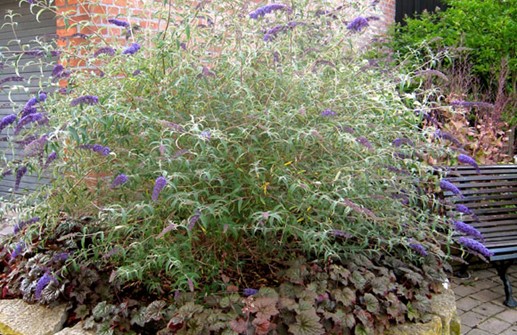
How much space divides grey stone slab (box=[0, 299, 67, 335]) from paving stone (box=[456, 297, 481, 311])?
10.4 feet

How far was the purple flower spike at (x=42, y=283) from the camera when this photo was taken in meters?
2.70

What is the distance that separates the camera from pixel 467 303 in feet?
14.7

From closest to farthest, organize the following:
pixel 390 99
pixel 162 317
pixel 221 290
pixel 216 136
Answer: pixel 216 136 < pixel 162 317 < pixel 221 290 < pixel 390 99

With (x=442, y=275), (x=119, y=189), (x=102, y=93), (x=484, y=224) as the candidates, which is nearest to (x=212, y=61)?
(x=102, y=93)

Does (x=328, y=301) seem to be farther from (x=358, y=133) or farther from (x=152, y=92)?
(x=152, y=92)

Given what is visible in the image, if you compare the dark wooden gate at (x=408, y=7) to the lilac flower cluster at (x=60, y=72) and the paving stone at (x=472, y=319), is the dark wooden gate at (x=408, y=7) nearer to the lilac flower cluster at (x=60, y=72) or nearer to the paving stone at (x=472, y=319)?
the paving stone at (x=472, y=319)

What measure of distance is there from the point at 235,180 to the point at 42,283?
113cm

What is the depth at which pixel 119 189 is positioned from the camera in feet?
9.33

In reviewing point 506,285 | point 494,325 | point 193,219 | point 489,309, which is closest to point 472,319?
point 494,325

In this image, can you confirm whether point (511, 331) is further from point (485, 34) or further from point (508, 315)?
point (485, 34)

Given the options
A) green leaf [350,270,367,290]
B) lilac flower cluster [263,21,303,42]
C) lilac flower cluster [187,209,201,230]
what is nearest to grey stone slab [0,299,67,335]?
lilac flower cluster [187,209,201,230]

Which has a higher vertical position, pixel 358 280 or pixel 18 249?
pixel 18 249

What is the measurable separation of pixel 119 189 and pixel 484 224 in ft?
10.7

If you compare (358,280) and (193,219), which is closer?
(193,219)
